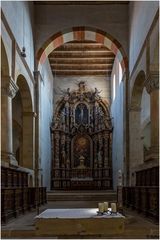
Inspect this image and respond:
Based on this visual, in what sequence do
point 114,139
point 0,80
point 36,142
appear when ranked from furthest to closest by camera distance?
point 114,139 < point 36,142 < point 0,80

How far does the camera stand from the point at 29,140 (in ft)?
51.6

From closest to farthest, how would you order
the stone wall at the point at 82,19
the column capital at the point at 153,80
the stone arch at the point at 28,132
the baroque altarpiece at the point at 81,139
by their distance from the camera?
the column capital at the point at 153,80, the stone arch at the point at 28,132, the stone wall at the point at 82,19, the baroque altarpiece at the point at 81,139

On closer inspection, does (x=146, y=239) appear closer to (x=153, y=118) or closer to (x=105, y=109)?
(x=153, y=118)

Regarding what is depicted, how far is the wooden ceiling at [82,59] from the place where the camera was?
21.1 m

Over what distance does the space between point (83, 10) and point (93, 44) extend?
14.2ft

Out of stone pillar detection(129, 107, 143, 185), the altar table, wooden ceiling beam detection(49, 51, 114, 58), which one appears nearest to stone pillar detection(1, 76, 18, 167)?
the altar table

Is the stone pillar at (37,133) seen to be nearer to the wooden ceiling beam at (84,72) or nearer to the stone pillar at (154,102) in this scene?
the stone pillar at (154,102)

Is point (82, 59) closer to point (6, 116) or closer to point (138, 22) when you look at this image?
point (138, 22)

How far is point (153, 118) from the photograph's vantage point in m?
11.5

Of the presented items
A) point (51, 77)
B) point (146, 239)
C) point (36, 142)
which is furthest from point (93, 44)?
point (146, 239)

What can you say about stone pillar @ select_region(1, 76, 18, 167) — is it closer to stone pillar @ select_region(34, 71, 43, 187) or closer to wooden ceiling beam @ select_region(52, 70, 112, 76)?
stone pillar @ select_region(34, 71, 43, 187)

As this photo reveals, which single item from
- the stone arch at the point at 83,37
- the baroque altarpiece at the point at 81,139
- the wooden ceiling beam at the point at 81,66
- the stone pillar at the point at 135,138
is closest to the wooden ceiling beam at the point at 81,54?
the wooden ceiling beam at the point at 81,66

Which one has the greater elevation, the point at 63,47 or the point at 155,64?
the point at 63,47

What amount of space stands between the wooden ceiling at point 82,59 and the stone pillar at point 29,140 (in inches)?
249
